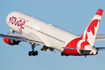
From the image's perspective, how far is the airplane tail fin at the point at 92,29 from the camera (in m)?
94.8

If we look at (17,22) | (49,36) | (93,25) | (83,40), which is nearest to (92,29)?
(93,25)

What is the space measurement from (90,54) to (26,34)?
19.7 meters

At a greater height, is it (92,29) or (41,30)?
(41,30)

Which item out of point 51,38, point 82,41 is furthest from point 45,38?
point 82,41

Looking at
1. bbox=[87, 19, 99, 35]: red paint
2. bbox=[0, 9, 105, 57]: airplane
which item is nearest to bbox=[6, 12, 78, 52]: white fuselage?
bbox=[0, 9, 105, 57]: airplane

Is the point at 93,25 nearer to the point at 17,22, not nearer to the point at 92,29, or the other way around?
the point at 92,29

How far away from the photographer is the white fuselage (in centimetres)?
10181

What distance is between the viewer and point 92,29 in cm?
9538

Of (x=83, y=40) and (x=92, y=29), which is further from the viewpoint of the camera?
(x=83, y=40)

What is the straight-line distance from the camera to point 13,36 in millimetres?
106750

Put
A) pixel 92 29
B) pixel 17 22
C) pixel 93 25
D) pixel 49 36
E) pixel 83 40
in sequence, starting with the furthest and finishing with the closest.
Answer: pixel 17 22 < pixel 49 36 < pixel 83 40 < pixel 92 29 < pixel 93 25

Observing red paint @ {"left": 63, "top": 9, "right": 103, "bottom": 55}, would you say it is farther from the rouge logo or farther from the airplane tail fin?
the rouge logo

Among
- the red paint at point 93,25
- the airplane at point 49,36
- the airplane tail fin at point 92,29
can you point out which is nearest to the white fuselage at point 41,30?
the airplane at point 49,36

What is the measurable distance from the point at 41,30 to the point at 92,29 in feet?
49.3
